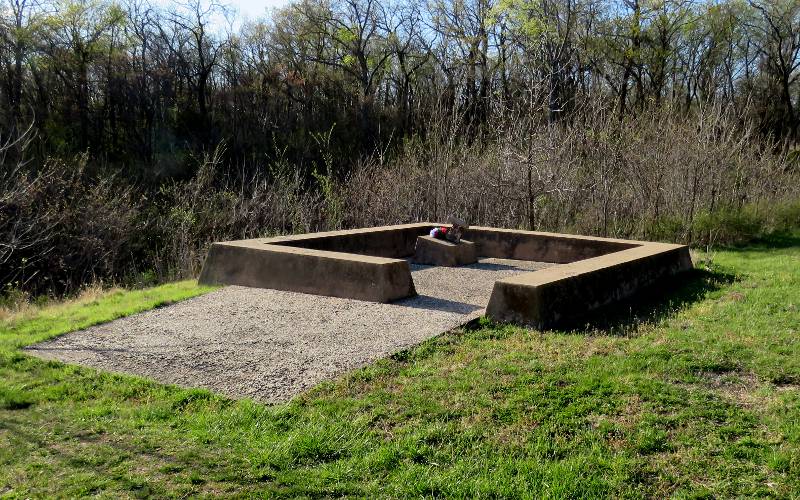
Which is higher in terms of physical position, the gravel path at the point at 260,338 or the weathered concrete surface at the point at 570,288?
the weathered concrete surface at the point at 570,288

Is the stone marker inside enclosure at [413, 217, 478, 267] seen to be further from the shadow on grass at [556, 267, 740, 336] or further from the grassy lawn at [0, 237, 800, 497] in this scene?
the grassy lawn at [0, 237, 800, 497]

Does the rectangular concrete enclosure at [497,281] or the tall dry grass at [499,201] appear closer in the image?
the rectangular concrete enclosure at [497,281]

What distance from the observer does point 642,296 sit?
8344 millimetres

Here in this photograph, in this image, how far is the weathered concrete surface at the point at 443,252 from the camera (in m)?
Answer: 10.3

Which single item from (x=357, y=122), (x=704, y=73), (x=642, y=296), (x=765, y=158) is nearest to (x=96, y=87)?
(x=357, y=122)

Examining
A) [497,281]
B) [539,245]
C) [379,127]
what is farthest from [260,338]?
[379,127]

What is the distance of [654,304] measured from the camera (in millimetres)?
7930

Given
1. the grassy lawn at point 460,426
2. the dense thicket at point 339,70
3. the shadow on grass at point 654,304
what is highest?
the dense thicket at point 339,70

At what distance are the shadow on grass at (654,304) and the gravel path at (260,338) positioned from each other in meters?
1.08

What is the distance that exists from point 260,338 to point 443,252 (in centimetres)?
450

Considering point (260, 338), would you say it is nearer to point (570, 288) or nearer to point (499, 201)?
point (570, 288)

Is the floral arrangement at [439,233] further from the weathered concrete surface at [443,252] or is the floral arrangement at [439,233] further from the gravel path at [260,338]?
the gravel path at [260,338]


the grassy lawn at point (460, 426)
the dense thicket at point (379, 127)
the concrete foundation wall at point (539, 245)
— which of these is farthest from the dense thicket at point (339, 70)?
the grassy lawn at point (460, 426)

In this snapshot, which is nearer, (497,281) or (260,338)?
(260,338)
